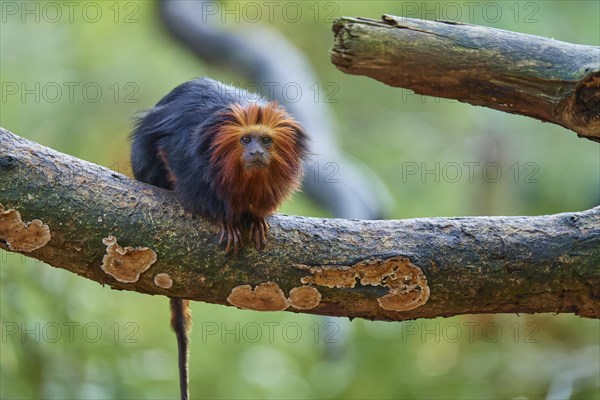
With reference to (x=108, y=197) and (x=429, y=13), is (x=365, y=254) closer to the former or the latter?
(x=108, y=197)

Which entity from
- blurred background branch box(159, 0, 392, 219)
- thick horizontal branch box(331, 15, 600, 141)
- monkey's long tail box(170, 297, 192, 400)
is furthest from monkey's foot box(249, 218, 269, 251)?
blurred background branch box(159, 0, 392, 219)

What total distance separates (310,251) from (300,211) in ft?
15.0

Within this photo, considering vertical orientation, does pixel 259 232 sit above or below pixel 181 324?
above

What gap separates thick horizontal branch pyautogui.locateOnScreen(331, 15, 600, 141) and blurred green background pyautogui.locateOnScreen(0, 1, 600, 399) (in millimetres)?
2132

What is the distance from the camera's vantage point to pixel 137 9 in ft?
23.9

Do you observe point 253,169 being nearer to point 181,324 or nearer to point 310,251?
point 310,251

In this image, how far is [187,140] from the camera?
3.08 m

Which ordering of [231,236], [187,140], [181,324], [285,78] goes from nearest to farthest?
[231,236] → [187,140] → [181,324] → [285,78]

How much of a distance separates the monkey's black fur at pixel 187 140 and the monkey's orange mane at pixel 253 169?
0.14 feet

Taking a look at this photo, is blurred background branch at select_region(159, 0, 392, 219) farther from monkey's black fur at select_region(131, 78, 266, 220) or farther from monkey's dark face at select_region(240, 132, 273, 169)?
monkey's dark face at select_region(240, 132, 273, 169)

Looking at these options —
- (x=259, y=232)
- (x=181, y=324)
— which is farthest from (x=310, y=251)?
(x=181, y=324)

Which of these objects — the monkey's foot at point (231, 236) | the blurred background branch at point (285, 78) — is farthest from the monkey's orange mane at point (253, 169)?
the blurred background branch at point (285, 78)

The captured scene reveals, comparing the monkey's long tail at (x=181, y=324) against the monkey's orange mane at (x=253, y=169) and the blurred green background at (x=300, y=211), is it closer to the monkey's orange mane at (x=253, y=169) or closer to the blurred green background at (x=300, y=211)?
the monkey's orange mane at (x=253, y=169)

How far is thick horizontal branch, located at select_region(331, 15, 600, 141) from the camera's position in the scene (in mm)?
2553
